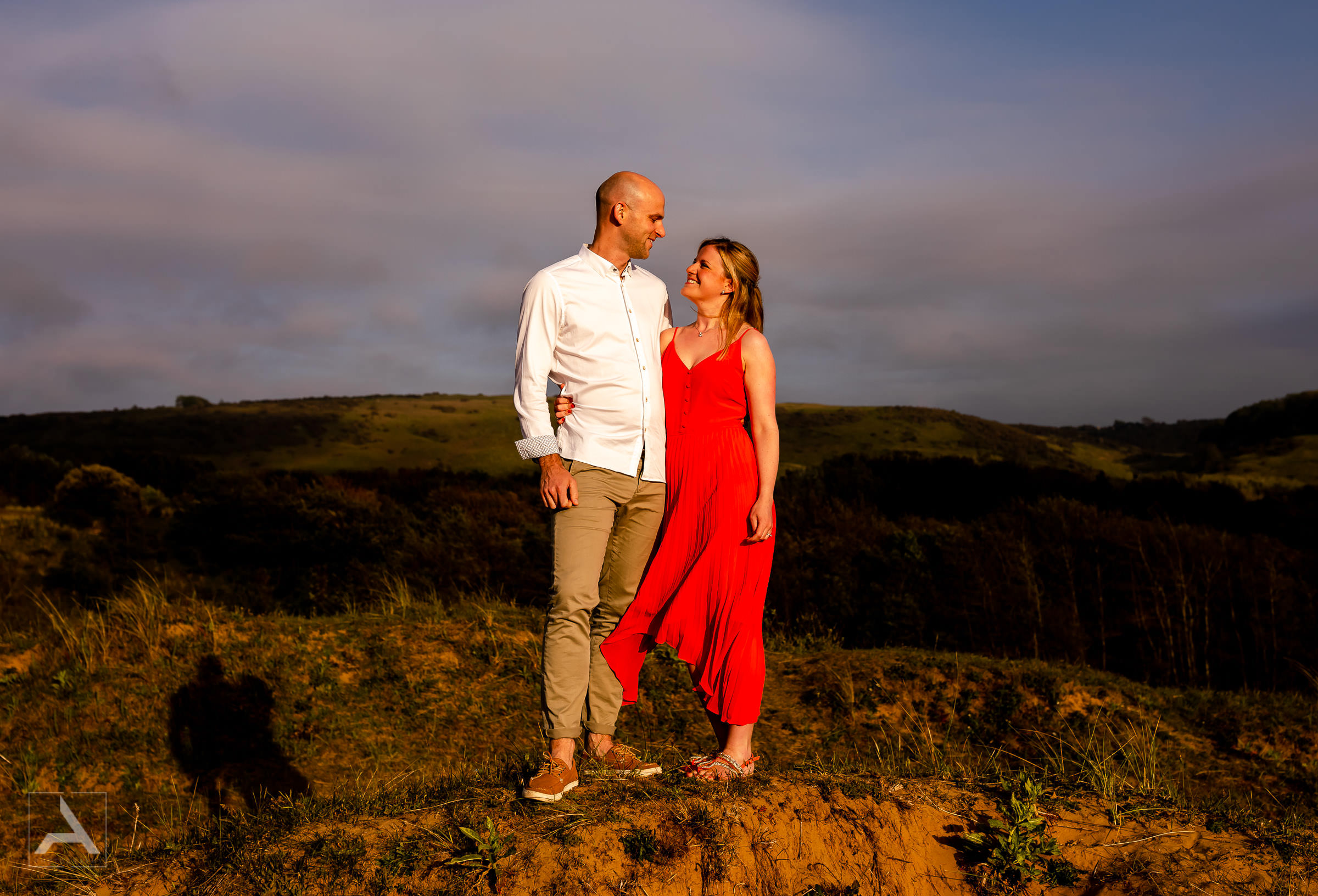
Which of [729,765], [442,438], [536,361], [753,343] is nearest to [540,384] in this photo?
[536,361]

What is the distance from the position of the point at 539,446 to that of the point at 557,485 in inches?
7.2

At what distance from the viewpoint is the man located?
11.4 feet

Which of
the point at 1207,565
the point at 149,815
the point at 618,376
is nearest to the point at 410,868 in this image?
the point at 618,376

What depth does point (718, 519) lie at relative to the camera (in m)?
3.82

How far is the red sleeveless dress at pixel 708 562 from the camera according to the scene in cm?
381

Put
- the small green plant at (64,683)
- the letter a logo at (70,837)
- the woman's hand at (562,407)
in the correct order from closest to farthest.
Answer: the woman's hand at (562,407), the letter a logo at (70,837), the small green plant at (64,683)

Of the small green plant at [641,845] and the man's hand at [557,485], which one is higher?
the man's hand at [557,485]

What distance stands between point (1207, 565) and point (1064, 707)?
843 centimetres

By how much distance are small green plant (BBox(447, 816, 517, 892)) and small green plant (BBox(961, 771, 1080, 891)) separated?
1.85 m

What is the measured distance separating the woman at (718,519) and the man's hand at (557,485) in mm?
656

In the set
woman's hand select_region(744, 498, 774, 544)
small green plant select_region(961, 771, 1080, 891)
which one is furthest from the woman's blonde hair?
small green plant select_region(961, 771, 1080, 891)

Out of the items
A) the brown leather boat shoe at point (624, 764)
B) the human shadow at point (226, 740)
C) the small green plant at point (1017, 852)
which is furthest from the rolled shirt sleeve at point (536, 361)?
the human shadow at point (226, 740)

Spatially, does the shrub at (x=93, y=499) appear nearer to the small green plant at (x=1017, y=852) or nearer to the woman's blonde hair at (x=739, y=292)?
the woman's blonde hair at (x=739, y=292)

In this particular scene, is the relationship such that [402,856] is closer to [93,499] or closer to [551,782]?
[551,782]
